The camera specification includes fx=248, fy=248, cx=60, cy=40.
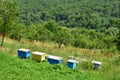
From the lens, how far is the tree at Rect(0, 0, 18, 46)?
52.7ft

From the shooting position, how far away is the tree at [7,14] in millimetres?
16062

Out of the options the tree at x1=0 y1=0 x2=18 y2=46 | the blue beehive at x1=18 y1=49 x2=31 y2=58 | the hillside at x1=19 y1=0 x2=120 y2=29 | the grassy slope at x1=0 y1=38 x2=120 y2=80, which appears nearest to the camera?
the grassy slope at x1=0 y1=38 x2=120 y2=80

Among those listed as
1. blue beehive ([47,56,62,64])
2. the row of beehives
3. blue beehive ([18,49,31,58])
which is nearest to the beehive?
the row of beehives

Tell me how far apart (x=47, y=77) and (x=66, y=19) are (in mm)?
99566

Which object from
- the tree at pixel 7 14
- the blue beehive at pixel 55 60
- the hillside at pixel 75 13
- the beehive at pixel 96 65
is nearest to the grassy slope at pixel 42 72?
the beehive at pixel 96 65

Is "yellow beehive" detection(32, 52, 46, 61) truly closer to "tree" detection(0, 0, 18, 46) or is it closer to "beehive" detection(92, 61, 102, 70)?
"beehive" detection(92, 61, 102, 70)

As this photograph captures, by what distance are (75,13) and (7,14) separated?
96480 millimetres

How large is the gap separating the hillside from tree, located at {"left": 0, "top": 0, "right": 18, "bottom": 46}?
225 feet

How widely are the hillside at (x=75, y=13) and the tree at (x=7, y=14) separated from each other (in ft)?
225

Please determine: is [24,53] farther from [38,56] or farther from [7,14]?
[7,14]

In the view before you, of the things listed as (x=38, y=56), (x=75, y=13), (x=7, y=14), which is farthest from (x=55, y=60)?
(x=75, y=13)

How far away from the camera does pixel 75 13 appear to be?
366ft

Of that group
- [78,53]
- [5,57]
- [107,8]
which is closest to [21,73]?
[5,57]

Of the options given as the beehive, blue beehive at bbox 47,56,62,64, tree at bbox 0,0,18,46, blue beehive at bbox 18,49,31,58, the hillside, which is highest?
tree at bbox 0,0,18,46
